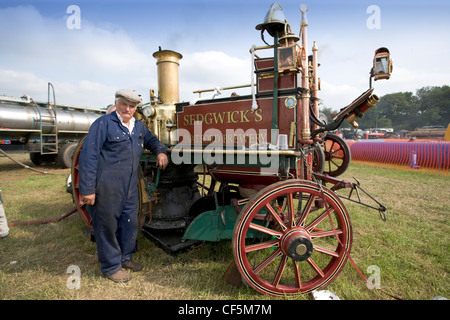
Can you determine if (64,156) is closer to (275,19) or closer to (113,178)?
(113,178)

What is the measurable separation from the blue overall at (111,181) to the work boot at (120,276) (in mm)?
41

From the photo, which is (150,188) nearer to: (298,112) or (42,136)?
(298,112)

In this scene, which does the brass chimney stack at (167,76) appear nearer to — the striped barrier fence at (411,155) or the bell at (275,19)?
the bell at (275,19)

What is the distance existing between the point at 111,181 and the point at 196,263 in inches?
49.8

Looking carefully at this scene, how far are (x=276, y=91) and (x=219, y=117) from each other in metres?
0.71

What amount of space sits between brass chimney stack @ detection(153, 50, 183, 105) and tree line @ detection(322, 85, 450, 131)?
62307mm

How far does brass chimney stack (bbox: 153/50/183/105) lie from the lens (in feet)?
11.8

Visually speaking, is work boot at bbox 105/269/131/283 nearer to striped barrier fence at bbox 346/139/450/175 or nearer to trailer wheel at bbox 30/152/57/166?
striped barrier fence at bbox 346/139/450/175

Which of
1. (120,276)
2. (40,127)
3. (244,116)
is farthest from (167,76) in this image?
(40,127)

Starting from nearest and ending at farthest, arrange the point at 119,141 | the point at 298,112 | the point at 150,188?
the point at 119,141, the point at 298,112, the point at 150,188

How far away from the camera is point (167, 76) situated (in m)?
A: 3.63

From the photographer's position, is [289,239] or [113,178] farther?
[113,178]
